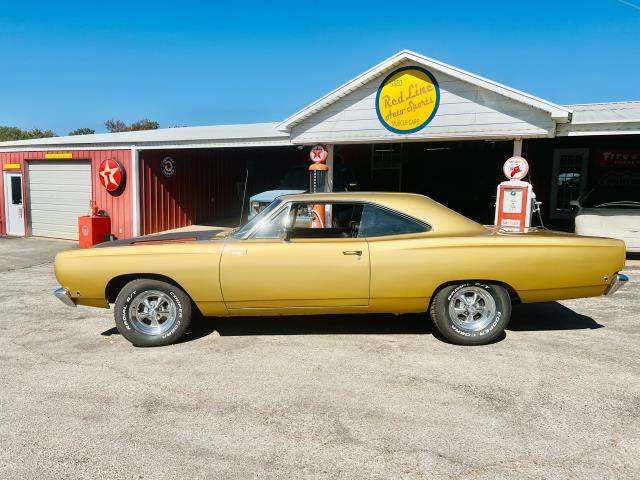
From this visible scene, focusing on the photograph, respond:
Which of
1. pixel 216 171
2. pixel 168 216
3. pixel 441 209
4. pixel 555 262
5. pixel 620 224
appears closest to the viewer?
pixel 555 262

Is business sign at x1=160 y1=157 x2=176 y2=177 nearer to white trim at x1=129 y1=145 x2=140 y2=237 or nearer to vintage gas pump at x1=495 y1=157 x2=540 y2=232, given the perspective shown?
white trim at x1=129 y1=145 x2=140 y2=237

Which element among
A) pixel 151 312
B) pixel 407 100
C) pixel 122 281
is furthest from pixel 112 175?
pixel 151 312

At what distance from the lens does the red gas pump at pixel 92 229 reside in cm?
1239

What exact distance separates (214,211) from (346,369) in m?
13.9

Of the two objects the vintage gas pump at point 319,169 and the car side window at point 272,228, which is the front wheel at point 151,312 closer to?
the car side window at point 272,228

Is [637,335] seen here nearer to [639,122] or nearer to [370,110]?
[639,122]

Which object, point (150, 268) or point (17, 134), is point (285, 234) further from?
point (17, 134)

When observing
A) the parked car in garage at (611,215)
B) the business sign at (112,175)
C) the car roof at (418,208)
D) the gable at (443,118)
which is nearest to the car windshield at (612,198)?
the parked car in garage at (611,215)

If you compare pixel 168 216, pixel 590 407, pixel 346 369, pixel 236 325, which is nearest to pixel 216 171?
pixel 168 216

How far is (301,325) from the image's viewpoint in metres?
5.25

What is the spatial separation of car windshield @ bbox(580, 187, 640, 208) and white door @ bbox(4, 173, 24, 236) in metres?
16.8

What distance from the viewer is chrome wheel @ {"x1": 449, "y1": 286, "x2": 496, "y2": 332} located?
4.47m

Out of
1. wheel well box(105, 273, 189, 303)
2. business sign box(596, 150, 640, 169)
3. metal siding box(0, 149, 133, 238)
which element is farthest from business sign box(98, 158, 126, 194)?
business sign box(596, 150, 640, 169)

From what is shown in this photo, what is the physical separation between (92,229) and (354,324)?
9871 mm
